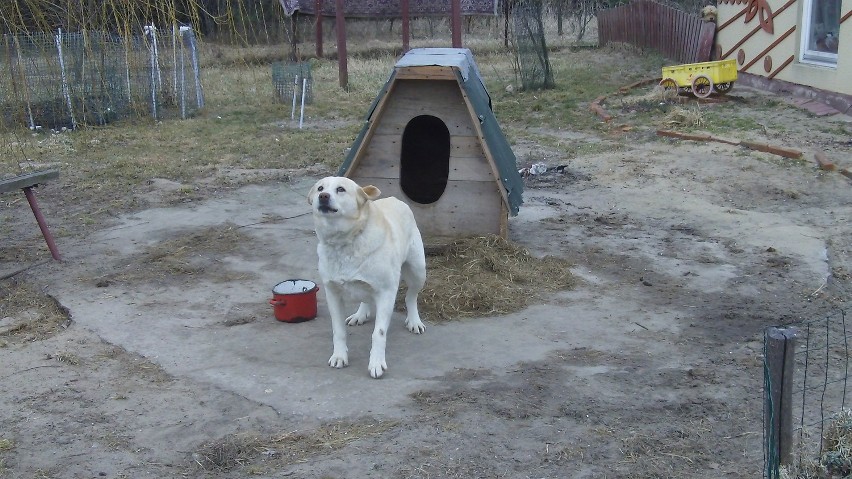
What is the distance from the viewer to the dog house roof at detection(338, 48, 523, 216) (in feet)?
25.3

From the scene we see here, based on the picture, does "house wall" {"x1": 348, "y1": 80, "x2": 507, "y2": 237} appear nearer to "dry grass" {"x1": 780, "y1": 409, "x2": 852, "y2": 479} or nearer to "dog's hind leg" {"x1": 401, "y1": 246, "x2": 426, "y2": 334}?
"dog's hind leg" {"x1": 401, "y1": 246, "x2": 426, "y2": 334}

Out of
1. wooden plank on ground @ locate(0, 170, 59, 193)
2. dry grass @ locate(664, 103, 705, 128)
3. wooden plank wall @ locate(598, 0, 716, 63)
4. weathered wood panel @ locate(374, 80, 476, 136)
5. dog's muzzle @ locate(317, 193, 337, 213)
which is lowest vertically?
dry grass @ locate(664, 103, 705, 128)

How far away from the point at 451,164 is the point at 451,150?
0.41ft

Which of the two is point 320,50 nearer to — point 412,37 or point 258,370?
point 412,37

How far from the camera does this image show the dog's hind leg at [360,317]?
636cm

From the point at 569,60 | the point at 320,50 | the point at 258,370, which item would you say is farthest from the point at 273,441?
the point at 320,50

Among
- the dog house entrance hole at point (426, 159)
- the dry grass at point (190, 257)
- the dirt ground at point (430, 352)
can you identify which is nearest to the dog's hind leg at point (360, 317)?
the dirt ground at point (430, 352)

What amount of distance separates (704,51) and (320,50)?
472 inches

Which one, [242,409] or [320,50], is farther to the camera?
[320,50]

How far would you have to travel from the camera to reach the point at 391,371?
550 centimetres

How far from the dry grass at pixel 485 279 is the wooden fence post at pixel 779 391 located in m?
3.03

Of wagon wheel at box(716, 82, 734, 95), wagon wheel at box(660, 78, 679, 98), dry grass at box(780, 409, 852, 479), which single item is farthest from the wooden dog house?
wagon wheel at box(716, 82, 734, 95)

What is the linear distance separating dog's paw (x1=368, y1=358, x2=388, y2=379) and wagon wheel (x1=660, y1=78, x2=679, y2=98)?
11315mm

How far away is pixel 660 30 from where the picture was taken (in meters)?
22.6
